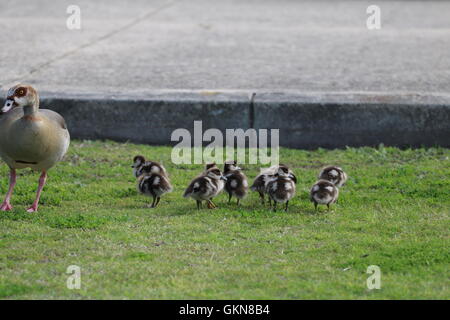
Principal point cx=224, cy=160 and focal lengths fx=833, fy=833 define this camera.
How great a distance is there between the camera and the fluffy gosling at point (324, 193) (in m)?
7.59

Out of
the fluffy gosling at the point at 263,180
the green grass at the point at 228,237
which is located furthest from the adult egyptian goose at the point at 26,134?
the fluffy gosling at the point at 263,180

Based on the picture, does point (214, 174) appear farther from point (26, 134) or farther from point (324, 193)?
point (26, 134)

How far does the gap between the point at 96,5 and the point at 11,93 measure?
10699 millimetres

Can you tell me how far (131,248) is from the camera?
667 centimetres

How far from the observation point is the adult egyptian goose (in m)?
7.56

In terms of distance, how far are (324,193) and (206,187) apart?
42.8 inches

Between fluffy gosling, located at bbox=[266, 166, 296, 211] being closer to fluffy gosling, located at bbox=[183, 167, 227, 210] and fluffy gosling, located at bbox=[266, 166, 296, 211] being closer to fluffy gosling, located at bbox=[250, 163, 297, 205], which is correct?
fluffy gosling, located at bbox=[250, 163, 297, 205]

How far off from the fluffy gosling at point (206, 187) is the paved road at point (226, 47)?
2683 mm

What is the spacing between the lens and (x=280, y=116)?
9945mm

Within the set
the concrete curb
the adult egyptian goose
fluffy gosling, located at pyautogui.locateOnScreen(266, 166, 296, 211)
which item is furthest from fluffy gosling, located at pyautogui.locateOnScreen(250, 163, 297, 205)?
the adult egyptian goose

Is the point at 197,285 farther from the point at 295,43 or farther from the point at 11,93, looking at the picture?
the point at 295,43

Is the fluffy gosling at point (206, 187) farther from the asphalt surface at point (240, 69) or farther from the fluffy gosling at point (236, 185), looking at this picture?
the asphalt surface at point (240, 69)

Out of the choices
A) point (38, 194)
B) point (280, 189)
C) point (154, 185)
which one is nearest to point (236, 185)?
point (280, 189)

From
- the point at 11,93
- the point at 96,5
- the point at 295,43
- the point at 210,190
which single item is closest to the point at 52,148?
the point at 11,93
